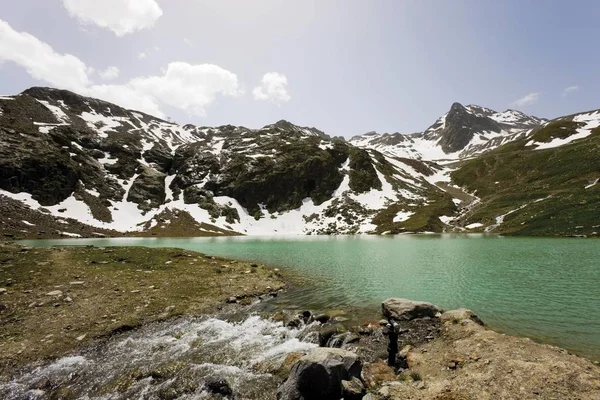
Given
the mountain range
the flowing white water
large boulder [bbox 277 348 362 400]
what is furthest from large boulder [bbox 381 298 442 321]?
the mountain range

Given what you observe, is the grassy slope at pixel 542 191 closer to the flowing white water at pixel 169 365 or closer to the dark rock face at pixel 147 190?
the flowing white water at pixel 169 365

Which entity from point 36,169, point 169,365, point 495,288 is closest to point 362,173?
point 495,288

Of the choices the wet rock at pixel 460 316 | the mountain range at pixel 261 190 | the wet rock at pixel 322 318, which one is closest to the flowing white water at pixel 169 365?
the wet rock at pixel 322 318

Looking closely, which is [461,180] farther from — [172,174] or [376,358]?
[376,358]

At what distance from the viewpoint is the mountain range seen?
111312mm

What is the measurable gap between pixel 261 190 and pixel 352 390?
162 meters

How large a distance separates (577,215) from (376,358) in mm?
103275

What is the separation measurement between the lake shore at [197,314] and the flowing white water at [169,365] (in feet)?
5.17

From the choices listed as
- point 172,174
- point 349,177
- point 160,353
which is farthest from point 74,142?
point 160,353

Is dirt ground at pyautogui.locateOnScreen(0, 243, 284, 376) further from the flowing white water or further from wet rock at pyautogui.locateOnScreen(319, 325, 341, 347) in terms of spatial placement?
wet rock at pyautogui.locateOnScreen(319, 325, 341, 347)

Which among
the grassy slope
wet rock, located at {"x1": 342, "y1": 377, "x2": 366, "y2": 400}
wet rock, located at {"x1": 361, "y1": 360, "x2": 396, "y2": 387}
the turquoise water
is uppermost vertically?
the grassy slope

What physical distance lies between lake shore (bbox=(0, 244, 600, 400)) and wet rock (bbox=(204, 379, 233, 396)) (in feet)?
12.4

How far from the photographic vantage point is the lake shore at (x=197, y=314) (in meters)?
10.8

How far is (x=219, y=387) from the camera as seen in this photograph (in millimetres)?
11969
